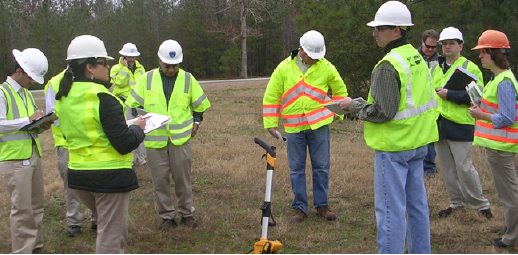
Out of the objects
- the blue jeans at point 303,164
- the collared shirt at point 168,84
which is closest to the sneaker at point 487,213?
the blue jeans at point 303,164

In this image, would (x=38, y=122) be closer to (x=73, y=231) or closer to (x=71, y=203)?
(x=71, y=203)

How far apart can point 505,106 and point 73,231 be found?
5016mm

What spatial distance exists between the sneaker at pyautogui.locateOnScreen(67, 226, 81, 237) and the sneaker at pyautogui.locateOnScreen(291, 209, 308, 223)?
2.61 m

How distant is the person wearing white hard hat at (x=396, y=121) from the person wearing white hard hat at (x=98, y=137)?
2006 millimetres

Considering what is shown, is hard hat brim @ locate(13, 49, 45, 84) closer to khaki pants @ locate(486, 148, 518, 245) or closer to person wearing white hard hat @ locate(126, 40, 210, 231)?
person wearing white hard hat @ locate(126, 40, 210, 231)

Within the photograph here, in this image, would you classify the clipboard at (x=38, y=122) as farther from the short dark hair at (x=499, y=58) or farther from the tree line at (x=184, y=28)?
the tree line at (x=184, y=28)

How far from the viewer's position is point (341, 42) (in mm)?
15375

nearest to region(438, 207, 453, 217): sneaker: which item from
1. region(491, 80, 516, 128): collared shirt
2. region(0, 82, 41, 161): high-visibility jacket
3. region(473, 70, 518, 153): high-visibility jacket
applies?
Result: region(473, 70, 518, 153): high-visibility jacket

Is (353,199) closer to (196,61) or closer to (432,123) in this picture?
(432,123)

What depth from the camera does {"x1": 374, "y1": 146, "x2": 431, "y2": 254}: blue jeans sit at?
4.39m

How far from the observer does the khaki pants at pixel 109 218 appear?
425 cm

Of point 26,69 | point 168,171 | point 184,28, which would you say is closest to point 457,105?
point 168,171

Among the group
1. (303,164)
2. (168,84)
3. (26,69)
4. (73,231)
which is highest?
(26,69)

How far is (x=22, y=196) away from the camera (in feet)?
17.1
